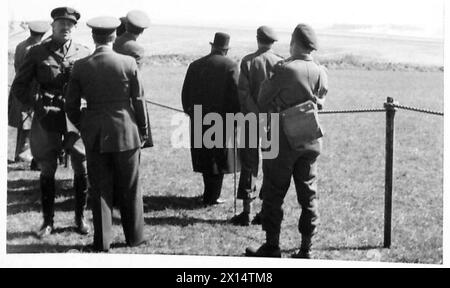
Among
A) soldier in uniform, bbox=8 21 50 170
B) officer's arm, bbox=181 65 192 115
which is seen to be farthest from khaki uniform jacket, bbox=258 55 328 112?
soldier in uniform, bbox=8 21 50 170

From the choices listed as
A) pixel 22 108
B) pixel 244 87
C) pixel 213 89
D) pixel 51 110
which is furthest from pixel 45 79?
pixel 22 108

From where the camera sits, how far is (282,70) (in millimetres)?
5617

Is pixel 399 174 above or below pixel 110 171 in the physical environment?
below

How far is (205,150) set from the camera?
299 inches

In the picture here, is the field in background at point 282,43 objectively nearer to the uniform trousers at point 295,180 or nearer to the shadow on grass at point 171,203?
the uniform trousers at point 295,180

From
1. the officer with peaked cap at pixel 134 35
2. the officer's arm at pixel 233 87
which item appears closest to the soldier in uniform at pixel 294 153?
the officer's arm at pixel 233 87

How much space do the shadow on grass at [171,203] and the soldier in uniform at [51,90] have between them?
122 cm

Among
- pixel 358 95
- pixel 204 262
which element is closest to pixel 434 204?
pixel 204 262

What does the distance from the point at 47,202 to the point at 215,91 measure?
79.9 inches

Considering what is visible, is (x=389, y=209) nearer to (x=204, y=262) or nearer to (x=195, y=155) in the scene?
(x=204, y=262)

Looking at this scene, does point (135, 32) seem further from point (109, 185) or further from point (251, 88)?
point (109, 185)

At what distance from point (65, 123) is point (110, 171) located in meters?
0.70

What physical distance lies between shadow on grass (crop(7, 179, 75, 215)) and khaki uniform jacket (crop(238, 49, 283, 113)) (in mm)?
2223

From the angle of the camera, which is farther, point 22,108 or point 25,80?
point 22,108
